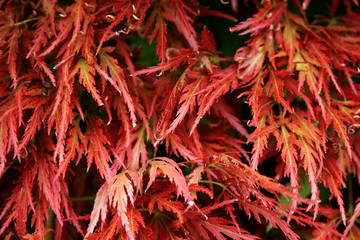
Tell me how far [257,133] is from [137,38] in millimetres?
453

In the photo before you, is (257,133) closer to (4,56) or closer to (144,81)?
(144,81)

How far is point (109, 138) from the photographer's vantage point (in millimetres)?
671

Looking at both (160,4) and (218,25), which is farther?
(218,25)

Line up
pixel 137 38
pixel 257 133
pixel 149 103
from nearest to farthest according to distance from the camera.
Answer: pixel 257 133 → pixel 149 103 → pixel 137 38

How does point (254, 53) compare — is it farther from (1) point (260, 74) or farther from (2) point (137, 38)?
(2) point (137, 38)

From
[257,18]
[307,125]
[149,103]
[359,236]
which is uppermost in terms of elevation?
[257,18]

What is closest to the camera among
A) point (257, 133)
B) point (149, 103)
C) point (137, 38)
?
point (257, 133)

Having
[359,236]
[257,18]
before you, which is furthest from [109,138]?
[359,236]

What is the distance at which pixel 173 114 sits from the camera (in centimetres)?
67

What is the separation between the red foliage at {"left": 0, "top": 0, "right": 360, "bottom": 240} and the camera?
583mm

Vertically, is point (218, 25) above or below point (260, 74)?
above

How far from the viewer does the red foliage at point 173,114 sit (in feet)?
Result: 1.91

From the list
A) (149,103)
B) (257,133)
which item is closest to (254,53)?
(257,133)

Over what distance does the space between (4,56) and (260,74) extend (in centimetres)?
56
